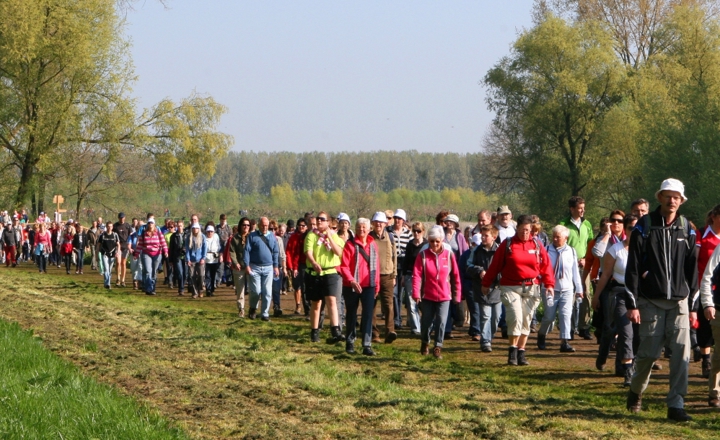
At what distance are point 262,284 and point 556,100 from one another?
35.5 metres

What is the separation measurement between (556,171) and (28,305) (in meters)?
37.4

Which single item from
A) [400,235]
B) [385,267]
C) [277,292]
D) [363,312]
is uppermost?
[400,235]

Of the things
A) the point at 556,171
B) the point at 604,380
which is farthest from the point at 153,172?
the point at 604,380

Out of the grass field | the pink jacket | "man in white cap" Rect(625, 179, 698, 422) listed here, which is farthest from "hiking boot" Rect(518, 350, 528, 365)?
"man in white cap" Rect(625, 179, 698, 422)

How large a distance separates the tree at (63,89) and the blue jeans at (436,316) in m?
30.1

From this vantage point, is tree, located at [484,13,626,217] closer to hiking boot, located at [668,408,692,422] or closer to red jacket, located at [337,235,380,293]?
red jacket, located at [337,235,380,293]

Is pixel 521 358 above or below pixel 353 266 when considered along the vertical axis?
below

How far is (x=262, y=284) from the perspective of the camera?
1820 centimetres

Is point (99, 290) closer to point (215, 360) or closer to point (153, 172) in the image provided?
point (215, 360)

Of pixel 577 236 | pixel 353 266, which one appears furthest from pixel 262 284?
pixel 577 236

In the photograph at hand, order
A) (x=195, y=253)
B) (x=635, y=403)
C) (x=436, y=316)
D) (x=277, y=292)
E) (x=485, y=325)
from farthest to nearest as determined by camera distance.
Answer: (x=195, y=253) → (x=277, y=292) → (x=485, y=325) → (x=436, y=316) → (x=635, y=403)

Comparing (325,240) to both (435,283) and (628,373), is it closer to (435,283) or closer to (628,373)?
(435,283)

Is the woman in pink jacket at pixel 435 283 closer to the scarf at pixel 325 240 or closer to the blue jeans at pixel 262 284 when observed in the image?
the scarf at pixel 325 240

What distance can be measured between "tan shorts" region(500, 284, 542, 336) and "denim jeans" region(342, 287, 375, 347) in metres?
1.95
